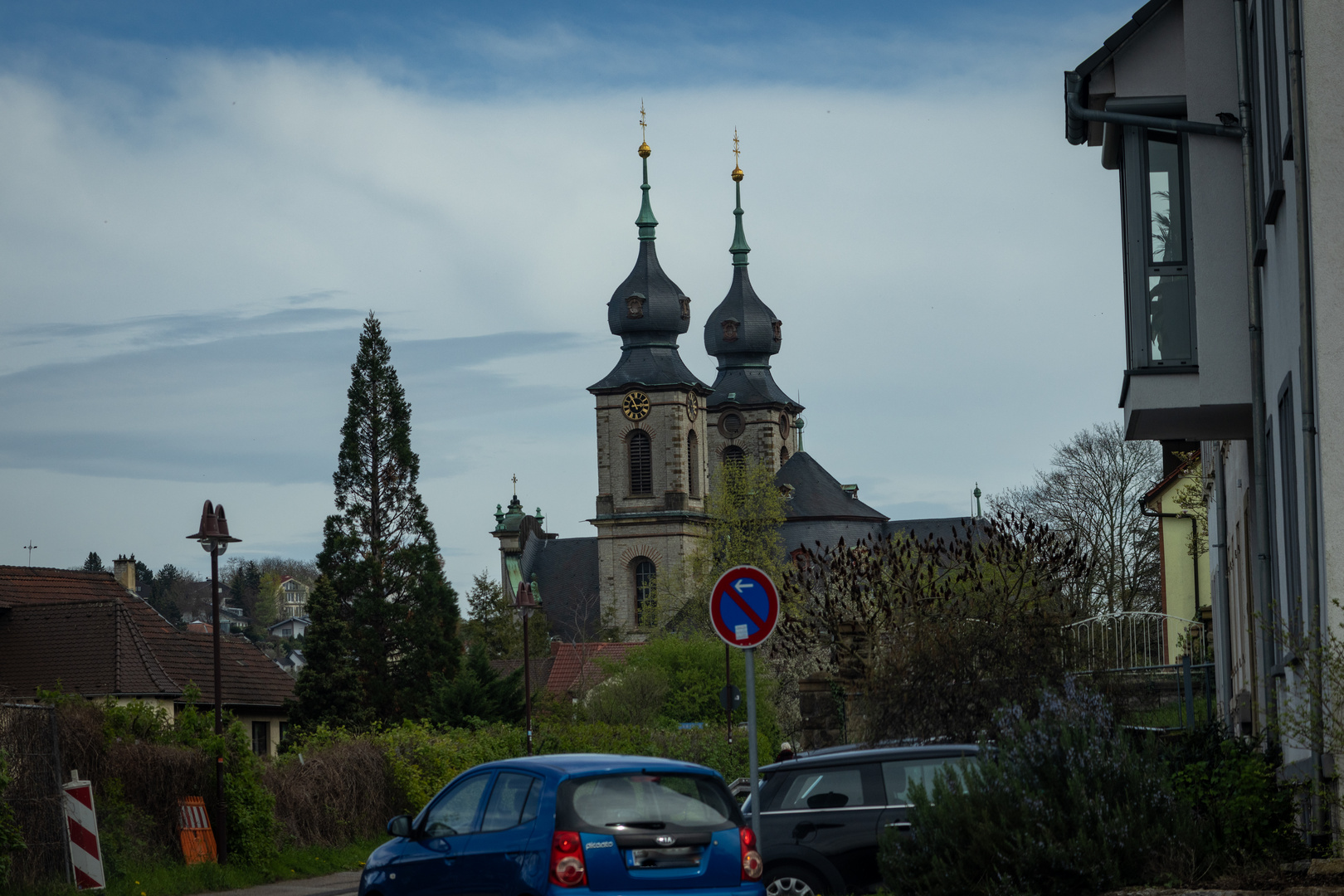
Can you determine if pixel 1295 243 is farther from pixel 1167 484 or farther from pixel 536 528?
pixel 536 528

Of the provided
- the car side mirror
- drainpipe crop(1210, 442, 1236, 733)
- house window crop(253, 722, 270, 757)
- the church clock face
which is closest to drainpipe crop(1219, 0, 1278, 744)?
the car side mirror

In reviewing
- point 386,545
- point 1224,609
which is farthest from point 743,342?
point 1224,609

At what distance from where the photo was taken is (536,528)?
419 feet

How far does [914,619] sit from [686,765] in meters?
10.7

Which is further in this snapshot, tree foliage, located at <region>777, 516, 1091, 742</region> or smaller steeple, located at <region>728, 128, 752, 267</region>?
smaller steeple, located at <region>728, 128, 752, 267</region>

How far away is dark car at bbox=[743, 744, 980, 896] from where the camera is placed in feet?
39.9

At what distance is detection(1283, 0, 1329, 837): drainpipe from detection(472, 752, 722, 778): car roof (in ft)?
11.8

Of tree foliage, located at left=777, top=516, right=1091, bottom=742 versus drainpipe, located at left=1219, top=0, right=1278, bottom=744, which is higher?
drainpipe, located at left=1219, top=0, right=1278, bottom=744

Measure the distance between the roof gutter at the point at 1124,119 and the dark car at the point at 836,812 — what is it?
15.4 feet

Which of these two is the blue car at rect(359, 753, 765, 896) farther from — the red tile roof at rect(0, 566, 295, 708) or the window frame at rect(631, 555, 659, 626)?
the window frame at rect(631, 555, 659, 626)

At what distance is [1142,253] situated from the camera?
1273 centimetres

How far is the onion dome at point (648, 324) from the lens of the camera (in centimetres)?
10794

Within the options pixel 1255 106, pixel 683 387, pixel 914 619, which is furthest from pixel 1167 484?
pixel 683 387

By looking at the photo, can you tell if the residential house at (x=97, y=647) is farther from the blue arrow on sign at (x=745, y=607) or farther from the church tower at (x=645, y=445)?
the church tower at (x=645, y=445)
